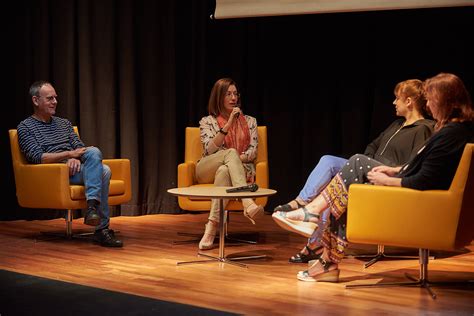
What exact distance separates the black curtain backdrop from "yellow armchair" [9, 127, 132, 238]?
3.96 feet

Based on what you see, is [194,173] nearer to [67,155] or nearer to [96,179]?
[96,179]

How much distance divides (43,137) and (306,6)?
2518 millimetres

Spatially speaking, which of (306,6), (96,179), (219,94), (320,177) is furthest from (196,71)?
(320,177)

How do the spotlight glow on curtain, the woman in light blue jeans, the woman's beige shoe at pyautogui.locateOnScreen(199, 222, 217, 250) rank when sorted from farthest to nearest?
1. the spotlight glow on curtain
2. the woman's beige shoe at pyautogui.locateOnScreen(199, 222, 217, 250)
3. the woman in light blue jeans

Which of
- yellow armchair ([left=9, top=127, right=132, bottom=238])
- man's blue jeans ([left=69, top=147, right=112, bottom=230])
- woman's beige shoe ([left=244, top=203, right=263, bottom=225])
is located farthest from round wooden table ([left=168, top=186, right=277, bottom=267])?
yellow armchair ([left=9, top=127, right=132, bottom=238])

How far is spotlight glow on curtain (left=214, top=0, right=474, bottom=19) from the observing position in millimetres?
6234

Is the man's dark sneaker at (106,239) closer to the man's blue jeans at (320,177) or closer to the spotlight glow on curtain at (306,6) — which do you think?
the man's blue jeans at (320,177)

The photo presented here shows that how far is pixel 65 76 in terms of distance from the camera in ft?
23.4

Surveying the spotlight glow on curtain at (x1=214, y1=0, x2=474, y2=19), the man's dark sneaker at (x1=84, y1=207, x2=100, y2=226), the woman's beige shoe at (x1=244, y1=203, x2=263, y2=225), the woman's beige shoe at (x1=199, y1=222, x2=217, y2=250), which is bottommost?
the woman's beige shoe at (x1=199, y1=222, x2=217, y2=250)

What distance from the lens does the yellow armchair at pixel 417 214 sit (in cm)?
390

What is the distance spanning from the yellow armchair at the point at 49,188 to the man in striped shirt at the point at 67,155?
8 cm

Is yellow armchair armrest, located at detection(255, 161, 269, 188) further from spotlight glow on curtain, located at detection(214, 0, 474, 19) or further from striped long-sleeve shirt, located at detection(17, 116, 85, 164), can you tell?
spotlight glow on curtain, located at detection(214, 0, 474, 19)

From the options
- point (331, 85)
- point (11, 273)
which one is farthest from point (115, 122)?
point (11, 273)

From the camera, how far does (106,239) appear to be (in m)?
5.59
